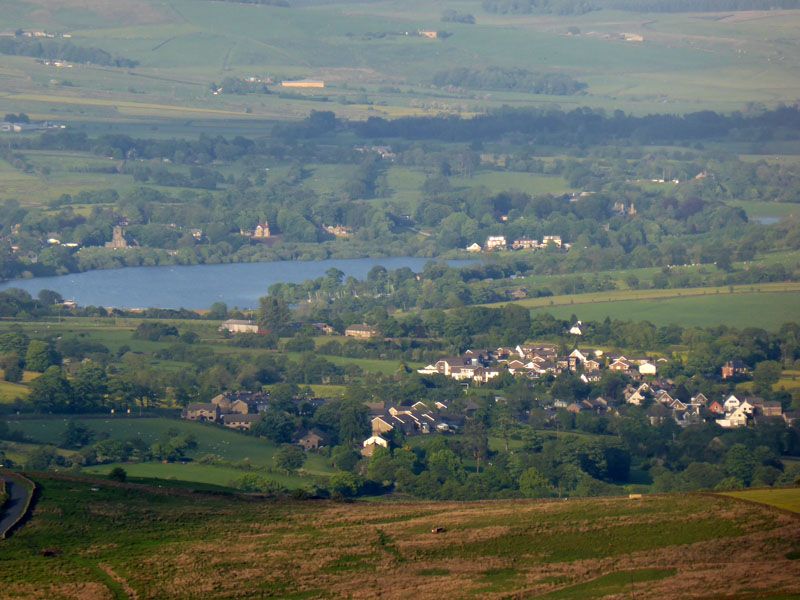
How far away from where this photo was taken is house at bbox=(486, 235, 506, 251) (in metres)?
64.2

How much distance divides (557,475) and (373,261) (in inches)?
1350

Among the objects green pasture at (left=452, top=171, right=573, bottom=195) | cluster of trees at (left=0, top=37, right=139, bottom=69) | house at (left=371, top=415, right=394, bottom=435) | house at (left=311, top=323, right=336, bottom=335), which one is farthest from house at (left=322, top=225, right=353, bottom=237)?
cluster of trees at (left=0, top=37, right=139, bottom=69)

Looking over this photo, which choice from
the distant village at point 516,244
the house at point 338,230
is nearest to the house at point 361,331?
the distant village at point 516,244

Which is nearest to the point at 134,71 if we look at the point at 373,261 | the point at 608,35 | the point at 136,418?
the point at 608,35

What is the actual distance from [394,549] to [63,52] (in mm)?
95662

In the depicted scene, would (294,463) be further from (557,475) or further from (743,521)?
(743,521)

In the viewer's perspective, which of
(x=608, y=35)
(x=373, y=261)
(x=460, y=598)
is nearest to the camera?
(x=460, y=598)

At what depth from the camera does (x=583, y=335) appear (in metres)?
41.6

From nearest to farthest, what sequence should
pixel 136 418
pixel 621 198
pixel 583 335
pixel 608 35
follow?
1. pixel 136 418
2. pixel 583 335
3. pixel 621 198
4. pixel 608 35

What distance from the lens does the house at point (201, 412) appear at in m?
31.8

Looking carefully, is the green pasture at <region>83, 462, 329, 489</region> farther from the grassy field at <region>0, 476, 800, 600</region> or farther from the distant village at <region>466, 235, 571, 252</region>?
the distant village at <region>466, 235, 571, 252</region>

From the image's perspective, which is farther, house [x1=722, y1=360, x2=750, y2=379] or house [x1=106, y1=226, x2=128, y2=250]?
house [x1=106, y1=226, x2=128, y2=250]

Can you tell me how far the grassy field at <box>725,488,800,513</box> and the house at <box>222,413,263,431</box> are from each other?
13.9 metres

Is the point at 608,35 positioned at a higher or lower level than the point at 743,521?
higher
